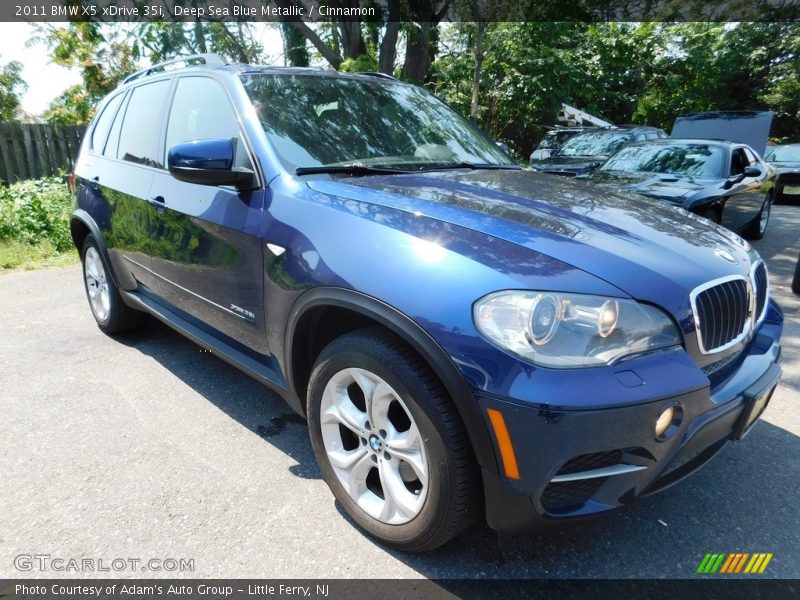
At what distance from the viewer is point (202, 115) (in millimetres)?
2961

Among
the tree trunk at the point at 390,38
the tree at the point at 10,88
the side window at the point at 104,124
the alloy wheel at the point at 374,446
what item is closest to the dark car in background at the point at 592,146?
the tree trunk at the point at 390,38

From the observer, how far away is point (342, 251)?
6.65 ft

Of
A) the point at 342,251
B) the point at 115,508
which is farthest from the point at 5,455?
the point at 342,251

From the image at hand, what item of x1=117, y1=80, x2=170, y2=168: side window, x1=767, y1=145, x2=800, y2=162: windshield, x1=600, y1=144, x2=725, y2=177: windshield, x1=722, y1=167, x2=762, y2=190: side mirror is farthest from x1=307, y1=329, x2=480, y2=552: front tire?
x1=767, y1=145, x2=800, y2=162: windshield

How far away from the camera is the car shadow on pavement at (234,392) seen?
9.25 feet

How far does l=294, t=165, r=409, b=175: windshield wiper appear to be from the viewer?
247cm

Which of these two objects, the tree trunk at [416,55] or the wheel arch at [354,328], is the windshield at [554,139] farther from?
the wheel arch at [354,328]

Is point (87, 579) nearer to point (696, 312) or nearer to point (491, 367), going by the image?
point (491, 367)

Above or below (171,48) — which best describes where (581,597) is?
below

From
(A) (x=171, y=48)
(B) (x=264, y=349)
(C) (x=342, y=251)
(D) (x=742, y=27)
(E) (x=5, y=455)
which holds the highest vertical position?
(D) (x=742, y=27)

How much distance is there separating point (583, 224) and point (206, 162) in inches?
61.0

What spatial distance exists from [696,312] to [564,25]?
1894 cm

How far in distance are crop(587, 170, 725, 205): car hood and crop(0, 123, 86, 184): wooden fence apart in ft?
28.9

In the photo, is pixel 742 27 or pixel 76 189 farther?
pixel 742 27
